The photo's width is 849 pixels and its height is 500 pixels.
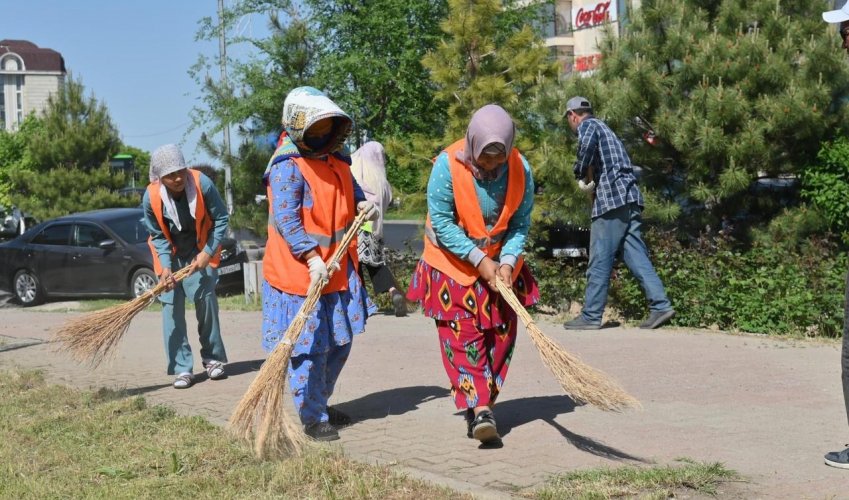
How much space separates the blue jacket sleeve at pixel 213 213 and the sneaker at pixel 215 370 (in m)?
0.90

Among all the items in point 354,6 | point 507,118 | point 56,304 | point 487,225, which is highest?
point 354,6

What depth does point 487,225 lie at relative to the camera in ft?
20.0

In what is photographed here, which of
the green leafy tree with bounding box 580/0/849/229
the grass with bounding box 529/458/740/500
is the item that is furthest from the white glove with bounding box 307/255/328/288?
the green leafy tree with bounding box 580/0/849/229

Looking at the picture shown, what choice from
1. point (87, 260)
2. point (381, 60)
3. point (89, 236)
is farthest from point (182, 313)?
point (89, 236)

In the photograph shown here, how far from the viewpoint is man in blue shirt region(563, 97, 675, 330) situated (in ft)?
32.4

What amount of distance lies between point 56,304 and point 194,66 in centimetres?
423

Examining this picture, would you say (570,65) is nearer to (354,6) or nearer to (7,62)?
(354,6)

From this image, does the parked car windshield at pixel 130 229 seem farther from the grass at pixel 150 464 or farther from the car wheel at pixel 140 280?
the grass at pixel 150 464

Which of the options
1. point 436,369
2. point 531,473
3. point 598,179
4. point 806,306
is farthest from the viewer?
point 598,179

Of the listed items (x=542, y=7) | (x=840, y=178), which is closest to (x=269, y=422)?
(x=840, y=178)

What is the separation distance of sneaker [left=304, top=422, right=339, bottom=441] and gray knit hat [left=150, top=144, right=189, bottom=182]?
2.50 m

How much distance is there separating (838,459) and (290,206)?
3.03 m

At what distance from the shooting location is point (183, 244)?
8.39 m

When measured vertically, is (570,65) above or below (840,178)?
above
